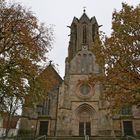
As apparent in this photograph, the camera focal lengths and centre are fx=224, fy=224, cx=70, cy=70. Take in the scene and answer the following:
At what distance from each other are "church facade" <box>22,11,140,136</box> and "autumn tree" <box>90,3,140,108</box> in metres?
19.0

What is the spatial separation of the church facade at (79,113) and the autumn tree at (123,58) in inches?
747

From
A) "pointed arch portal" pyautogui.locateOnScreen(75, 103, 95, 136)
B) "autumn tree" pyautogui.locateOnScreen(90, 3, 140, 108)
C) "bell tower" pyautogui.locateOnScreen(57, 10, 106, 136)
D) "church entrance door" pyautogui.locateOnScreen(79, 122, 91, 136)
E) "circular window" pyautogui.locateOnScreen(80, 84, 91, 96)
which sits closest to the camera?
"autumn tree" pyautogui.locateOnScreen(90, 3, 140, 108)

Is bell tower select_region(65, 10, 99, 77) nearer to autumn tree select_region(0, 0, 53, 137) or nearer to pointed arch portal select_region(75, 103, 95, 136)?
pointed arch portal select_region(75, 103, 95, 136)

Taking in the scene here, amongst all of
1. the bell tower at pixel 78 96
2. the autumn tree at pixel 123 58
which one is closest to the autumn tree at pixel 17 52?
the autumn tree at pixel 123 58

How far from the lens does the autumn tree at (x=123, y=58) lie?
12.9 m

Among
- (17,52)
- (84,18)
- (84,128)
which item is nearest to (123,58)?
(17,52)

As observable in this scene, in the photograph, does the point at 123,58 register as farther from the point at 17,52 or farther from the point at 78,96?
the point at 78,96

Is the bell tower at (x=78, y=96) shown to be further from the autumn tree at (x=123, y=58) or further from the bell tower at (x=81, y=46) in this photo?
the autumn tree at (x=123, y=58)

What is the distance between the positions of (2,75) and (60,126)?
20.5m

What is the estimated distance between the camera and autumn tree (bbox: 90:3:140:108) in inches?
508

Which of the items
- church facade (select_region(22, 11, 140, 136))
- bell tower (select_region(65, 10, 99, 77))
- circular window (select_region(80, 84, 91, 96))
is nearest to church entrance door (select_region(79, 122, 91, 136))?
church facade (select_region(22, 11, 140, 136))

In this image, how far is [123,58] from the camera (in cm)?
1291

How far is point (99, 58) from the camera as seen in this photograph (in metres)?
14.5

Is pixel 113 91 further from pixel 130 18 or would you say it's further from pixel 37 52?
pixel 37 52
